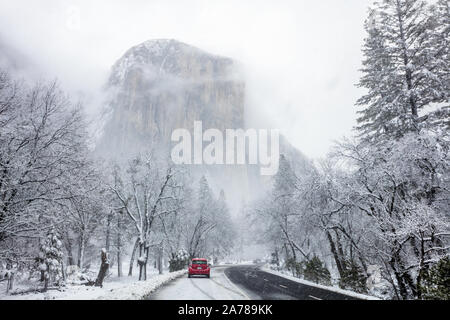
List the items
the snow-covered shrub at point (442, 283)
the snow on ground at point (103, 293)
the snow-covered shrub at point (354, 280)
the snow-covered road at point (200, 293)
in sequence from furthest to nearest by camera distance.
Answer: the snow-covered shrub at point (354, 280) < the snow-covered road at point (200, 293) < the snow on ground at point (103, 293) < the snow-covered shrub at point (442, 283)

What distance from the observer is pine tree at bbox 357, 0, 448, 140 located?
13.2 meters

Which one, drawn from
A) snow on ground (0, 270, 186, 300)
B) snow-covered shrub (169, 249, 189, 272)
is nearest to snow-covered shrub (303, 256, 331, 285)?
snow on ground (0, 270, 186, 300)

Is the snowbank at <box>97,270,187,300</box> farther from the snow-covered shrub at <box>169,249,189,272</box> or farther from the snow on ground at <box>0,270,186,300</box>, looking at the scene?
the snow-covered shrub at <box>169,249,189,272</box>

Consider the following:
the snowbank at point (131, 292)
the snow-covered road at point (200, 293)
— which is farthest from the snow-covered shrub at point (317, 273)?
the snowbank at point (131, 292)

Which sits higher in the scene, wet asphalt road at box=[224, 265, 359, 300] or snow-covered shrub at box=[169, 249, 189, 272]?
wet asphalt road at box=[224, 265, 359, 300]

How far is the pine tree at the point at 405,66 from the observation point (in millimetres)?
13156

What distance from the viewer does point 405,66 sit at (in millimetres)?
13703

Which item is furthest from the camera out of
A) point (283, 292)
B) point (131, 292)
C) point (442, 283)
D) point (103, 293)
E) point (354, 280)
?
point (354, 280)

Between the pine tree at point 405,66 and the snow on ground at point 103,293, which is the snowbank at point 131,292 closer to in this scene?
the snow on ground at point 103,293

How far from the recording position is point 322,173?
1773 cm

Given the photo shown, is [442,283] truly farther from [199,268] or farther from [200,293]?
[199,268]

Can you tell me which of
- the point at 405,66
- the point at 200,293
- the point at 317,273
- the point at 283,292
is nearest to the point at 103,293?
the point at 200,293

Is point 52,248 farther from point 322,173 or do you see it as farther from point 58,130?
point 322,173
